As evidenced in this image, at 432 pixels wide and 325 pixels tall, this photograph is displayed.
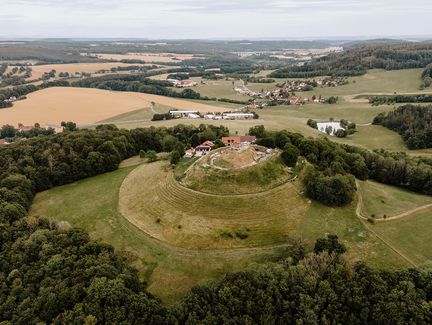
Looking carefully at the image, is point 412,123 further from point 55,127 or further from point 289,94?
point 55,127

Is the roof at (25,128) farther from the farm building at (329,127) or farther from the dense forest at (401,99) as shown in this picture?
the dense forest at (401,99)

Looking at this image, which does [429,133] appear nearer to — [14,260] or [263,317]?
[263,317]

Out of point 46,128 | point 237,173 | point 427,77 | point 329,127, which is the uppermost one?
point 427,77

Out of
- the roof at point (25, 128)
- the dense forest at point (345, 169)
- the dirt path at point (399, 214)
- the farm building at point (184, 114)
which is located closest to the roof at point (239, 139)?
the dense forest at point (345, 169)

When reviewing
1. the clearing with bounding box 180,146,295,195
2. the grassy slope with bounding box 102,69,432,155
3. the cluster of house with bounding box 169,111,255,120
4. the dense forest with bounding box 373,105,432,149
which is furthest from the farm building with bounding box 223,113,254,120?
Answer: the clearing with bounding box 180,146,295,195

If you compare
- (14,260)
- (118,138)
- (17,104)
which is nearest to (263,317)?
(14,260)

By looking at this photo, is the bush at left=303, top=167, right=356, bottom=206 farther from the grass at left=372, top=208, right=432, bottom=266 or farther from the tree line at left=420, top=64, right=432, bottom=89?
the tree line at left=420, top=64, right=432, bottom=89

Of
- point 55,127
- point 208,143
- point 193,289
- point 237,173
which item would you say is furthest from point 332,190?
point 55,127
